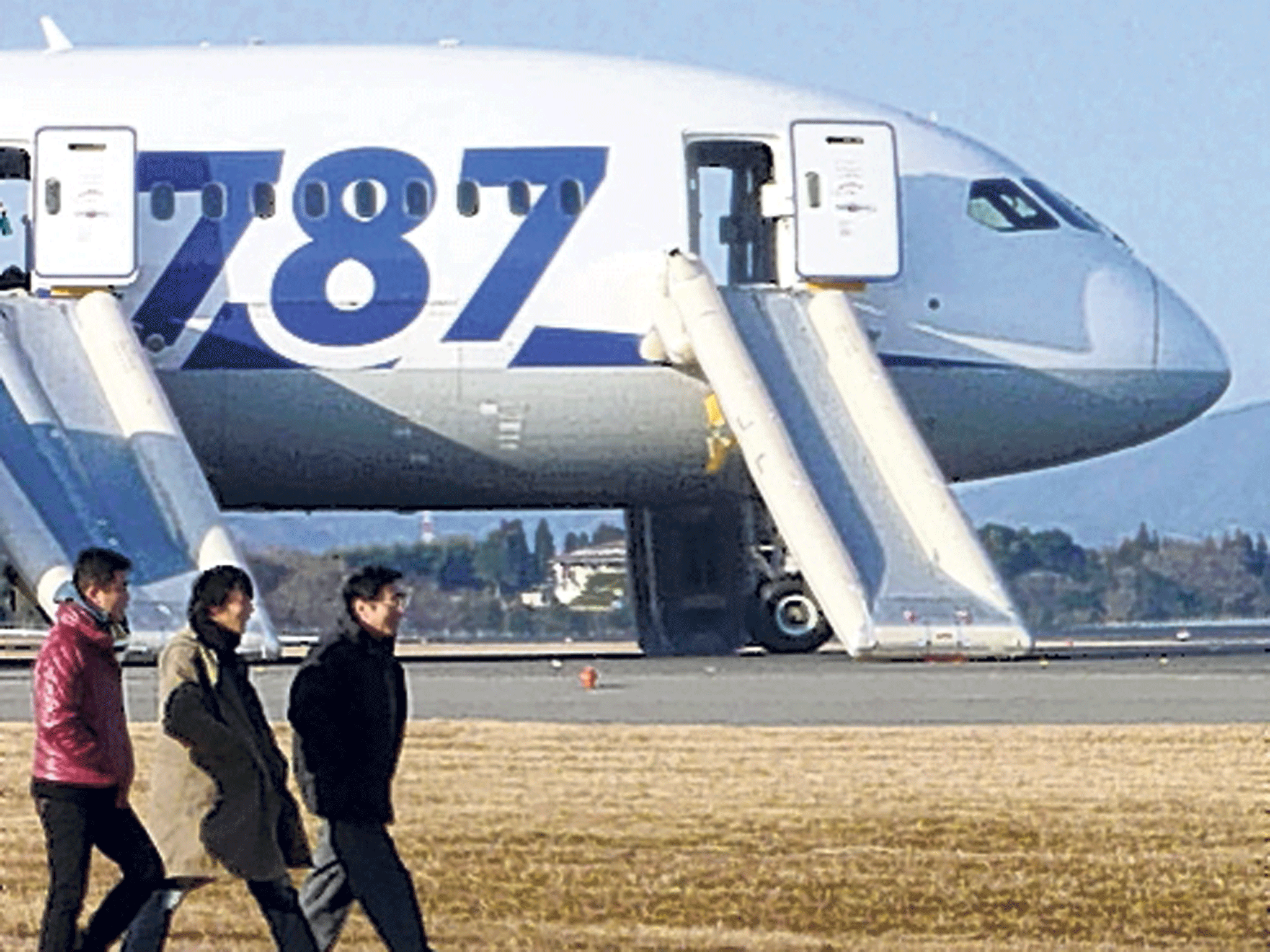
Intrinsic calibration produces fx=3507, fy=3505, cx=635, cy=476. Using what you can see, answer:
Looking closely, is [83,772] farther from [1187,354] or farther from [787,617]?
[1187,354]

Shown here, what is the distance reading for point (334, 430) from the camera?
154 feet

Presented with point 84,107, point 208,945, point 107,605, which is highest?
point 84,107

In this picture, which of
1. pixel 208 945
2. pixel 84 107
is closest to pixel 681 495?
pixel 84 107

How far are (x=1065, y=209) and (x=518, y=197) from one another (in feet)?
25.7

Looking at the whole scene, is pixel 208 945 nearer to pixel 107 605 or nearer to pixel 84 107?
pixel 107 605

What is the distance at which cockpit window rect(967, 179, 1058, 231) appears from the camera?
47.7 m

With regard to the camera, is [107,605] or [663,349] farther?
[663,349]

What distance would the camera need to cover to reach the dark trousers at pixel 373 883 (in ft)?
55.3

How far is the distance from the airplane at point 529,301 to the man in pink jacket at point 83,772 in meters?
26.0

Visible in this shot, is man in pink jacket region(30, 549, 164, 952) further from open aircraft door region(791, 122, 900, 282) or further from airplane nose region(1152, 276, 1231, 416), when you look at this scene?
airplane nose region(1152, 276, 1231, 416)

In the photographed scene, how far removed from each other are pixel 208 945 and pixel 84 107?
2904 cm

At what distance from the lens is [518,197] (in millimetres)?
46250

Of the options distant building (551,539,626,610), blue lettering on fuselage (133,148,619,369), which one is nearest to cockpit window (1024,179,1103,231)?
blue lettering on fuselage (133,148,619,369)

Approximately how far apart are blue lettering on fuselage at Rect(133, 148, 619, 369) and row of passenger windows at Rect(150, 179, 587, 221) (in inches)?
0.7
